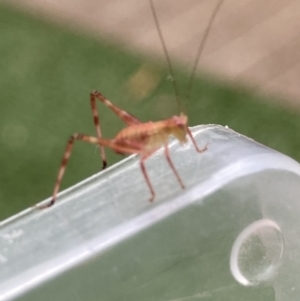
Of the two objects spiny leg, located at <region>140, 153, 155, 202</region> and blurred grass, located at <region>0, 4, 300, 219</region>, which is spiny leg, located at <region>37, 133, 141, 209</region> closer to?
spiny leg, located at <region>140, 153, 155, 202</region>

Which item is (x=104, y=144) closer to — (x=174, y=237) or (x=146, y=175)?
(x=146, y=175)

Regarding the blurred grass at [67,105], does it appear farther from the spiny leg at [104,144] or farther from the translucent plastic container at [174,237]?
the translucent plastic container at [174,237]

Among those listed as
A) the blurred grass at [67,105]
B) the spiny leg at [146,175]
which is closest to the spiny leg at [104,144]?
the spiny leg at [146,175]

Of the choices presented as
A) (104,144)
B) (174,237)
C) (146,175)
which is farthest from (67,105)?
(174,237)

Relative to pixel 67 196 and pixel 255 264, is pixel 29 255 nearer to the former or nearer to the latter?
pixel 67 196

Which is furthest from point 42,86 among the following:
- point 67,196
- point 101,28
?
point 67,196
